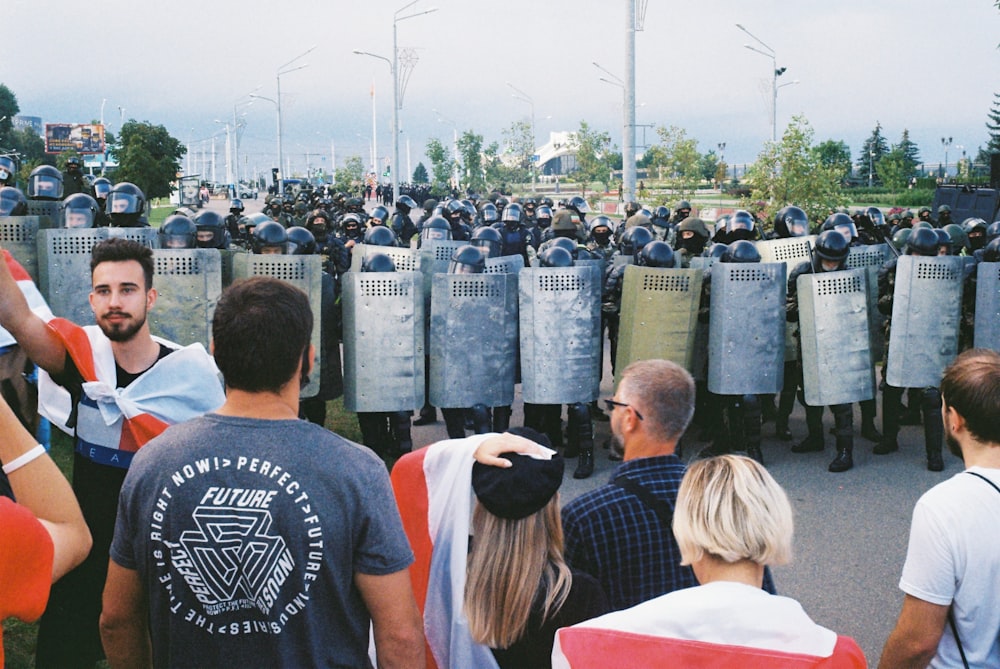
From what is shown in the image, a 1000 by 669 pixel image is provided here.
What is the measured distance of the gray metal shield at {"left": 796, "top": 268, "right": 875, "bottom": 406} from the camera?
863 cm

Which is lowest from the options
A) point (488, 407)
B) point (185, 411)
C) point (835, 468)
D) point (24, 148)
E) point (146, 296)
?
point (835, 468)

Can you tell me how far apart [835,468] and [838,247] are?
1.90m

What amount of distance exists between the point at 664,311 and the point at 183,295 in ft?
12.7

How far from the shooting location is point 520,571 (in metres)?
2.74

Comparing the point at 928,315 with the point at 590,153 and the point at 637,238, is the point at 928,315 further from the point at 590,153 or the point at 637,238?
the point at 590,153

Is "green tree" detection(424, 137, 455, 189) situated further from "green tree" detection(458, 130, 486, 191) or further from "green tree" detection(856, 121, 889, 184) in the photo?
"green tree" detection(856, 121, 889, 184)

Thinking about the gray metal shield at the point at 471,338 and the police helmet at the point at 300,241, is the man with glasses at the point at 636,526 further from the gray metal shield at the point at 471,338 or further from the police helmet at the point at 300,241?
the police helmet at the point at 300,241

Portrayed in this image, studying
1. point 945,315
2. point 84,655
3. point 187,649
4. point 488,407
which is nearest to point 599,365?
point 488,407

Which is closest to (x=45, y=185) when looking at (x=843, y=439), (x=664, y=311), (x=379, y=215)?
(x=379, y=215)

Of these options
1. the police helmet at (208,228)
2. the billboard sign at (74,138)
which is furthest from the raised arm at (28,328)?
the billboard sign at (74,138)

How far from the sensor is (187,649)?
258 centimetres

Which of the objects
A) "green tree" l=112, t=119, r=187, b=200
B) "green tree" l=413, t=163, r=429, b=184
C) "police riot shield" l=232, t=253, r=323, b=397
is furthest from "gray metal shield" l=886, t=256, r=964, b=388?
"green tree" l=413, t=163, r=429, b=184

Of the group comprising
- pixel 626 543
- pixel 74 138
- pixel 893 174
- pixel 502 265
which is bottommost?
pixel 626 543

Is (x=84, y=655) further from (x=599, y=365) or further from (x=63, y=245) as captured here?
(x=599, y=365)
